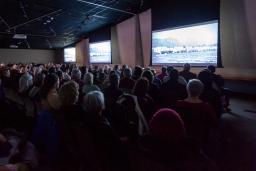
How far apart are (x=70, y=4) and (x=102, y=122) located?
8.55 metres

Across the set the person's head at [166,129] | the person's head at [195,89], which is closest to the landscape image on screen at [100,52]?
the person's head at [195,89]

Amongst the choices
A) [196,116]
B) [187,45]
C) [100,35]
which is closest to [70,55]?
[100,35]

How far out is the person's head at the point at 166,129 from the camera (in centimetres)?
166

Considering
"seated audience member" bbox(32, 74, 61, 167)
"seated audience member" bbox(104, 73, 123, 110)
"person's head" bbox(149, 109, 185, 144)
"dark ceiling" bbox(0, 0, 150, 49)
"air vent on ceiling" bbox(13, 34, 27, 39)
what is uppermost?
"dark ceiling" bbox(0, 0, 150, 49)

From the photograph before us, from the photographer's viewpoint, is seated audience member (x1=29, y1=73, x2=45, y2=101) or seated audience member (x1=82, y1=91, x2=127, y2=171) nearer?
seated audience member (x1=82, y1=91, x2=127, y2=171)

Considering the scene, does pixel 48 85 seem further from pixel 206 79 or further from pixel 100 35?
pixel 100 35

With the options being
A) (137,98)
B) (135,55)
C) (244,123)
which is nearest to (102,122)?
(137,98)

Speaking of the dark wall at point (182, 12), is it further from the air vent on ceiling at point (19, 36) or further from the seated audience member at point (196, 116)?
the air vent on ceiling at point (19, 36)

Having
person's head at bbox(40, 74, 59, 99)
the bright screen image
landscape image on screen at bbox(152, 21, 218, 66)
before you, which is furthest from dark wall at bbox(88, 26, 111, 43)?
person's head at bbox(40, 74, 59, 99)

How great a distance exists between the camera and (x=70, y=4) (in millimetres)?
9383

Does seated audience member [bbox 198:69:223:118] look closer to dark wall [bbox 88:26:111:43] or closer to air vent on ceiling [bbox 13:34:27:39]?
dark wall [bbox 88:26:111:43]

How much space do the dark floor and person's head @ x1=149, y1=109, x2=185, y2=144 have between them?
1525 mm

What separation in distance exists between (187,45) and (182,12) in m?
1.37

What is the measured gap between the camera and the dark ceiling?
30.4 feet
